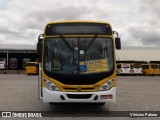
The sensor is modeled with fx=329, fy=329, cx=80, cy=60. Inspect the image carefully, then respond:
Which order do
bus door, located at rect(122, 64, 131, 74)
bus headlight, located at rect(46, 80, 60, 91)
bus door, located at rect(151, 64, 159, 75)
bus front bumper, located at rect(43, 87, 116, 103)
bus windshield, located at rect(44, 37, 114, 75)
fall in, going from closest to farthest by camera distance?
bus front bumper, located at rect(43, 87, 116, 103) → bus headlight, located at rect(46, 80, 60, 91) → bus windshield, located at rect(44, 37, 114, 75) → bus door, located at rect(122, 64, 131, 74) → bus door, located at rect(151, 64, 159, 75)

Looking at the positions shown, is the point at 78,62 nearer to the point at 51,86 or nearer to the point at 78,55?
the point at 78,55

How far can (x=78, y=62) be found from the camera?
9547 mm

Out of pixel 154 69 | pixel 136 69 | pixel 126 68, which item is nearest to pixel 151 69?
pixel 154 69

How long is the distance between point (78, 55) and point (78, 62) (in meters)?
0.21

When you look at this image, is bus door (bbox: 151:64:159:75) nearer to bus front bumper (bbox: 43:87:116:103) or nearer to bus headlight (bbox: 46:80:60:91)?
bus front bumper (bbox: 43:87:116:103)

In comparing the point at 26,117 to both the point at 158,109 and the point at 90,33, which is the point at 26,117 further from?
the point at 158,109

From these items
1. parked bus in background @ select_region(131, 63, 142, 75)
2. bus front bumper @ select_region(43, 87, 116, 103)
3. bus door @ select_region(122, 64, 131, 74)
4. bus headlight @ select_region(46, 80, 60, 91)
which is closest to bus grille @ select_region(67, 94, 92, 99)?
bus front bumper @ select_region(43, 87, 116, 103)

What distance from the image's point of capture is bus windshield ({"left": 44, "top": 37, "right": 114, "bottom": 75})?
949 centimetres

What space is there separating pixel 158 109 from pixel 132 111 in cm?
98

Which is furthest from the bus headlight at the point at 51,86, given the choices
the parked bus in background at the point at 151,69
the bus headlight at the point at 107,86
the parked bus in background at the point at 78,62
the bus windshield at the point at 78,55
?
the parked bus in background at the point at 151,69

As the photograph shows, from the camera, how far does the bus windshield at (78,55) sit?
9492mm

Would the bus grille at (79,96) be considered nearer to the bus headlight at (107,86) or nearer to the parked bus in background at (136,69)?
the bus headlight at (107,86)

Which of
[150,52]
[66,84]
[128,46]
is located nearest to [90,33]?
[66,84]

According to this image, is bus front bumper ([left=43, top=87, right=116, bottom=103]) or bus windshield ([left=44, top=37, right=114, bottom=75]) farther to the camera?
bus windshield ([left=44, top=37, right=114, bottom=75])
